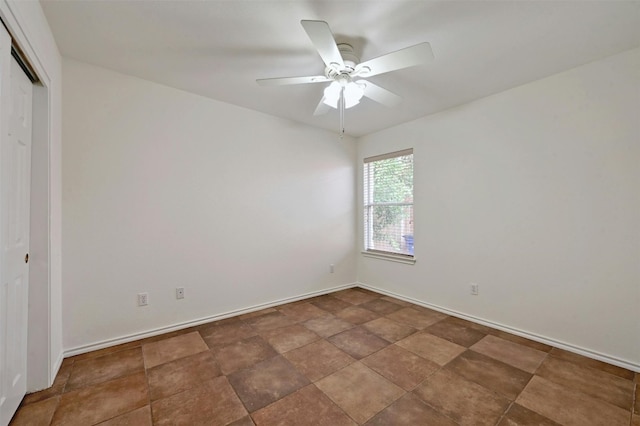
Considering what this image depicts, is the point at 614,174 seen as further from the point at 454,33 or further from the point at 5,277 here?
the point at 5,277

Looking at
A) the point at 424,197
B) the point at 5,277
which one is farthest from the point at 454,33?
the point at 5,277

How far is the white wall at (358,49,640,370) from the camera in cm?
201

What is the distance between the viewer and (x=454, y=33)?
1796mm

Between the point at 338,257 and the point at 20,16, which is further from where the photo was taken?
the point at 338,257

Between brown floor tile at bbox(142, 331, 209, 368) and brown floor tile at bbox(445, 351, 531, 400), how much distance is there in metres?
2.06

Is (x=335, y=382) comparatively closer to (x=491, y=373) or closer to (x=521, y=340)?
(x=491, y=373)

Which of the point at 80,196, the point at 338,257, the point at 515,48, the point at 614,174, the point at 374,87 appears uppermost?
the point at 515,48

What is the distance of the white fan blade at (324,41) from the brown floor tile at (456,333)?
252 centimetres

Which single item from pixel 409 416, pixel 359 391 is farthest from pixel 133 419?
pixel 409 416

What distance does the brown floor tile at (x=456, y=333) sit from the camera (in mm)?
2418

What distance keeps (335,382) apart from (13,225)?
7.03 feet

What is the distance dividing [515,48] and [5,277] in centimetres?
345

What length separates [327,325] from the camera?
2.74 m

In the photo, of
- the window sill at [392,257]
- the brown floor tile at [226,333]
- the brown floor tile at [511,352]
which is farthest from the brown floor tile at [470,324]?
the brown floor tile at [226,333]
